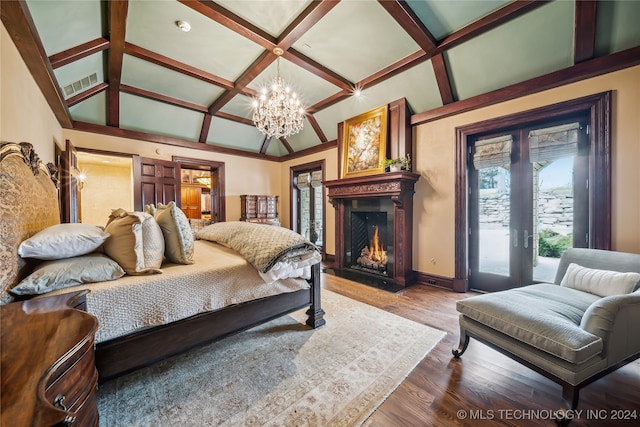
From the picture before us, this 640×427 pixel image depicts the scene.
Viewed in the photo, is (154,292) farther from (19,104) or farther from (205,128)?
(205,128)

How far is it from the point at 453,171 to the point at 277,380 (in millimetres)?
3468

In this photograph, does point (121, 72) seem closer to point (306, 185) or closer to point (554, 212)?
point (306, 185)

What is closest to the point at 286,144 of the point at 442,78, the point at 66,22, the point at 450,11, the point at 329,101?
the point at 329,101

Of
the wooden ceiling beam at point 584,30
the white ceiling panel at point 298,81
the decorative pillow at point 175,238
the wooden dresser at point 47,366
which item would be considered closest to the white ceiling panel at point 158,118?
the white ceiling panel at point 298,81

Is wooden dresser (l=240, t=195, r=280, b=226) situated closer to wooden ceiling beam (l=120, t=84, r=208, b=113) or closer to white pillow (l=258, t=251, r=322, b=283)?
wooden ceiling beam (l=120, t=84, r=208, b=113)

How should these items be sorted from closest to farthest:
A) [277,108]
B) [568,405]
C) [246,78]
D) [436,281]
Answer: [568,405], [277,108], [436,281], [246,78]

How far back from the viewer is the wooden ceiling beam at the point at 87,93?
11.9 feet

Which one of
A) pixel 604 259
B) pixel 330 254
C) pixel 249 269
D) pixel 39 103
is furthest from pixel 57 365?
pixel 330 254

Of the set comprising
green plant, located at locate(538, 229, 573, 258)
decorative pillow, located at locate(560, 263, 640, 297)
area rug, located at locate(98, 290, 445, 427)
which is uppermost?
green plant, located at locate(538, 229, 573, 258)

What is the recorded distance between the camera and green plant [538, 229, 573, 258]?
2.85 meters

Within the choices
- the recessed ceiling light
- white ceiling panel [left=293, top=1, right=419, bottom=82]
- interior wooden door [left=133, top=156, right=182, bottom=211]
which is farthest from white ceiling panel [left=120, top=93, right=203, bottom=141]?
white ceiling panel [left=293, top=1, right=419, bottom=82]

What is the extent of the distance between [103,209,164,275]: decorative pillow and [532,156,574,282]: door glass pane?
4.14 m

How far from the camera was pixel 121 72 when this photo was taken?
355 cm

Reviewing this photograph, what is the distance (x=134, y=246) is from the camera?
158cm
